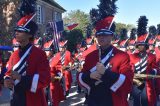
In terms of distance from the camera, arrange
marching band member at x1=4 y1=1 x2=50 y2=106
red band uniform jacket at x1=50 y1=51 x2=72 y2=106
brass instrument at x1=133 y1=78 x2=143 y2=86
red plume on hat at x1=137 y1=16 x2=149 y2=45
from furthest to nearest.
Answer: red band uniform jacket at x1=50 y1=51 x2=72 y2=106 < red plume on hat at x1=137 y1=16 x2=149 y2=45 < brass instrument at x1=133 y1=78 x2=143 y2=86 < marching band member at x1=4 y1=1 x2=50 y2=106

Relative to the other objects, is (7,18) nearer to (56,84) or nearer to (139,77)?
(56,84)

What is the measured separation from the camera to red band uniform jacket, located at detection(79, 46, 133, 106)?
5.12 meters

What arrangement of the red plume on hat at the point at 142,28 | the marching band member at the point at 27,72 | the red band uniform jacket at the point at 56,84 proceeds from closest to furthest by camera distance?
the marching band member at the point at 27,72 → the red plume on hat at the point at 142,28 → the red band uniform jacket at the point at 56,84

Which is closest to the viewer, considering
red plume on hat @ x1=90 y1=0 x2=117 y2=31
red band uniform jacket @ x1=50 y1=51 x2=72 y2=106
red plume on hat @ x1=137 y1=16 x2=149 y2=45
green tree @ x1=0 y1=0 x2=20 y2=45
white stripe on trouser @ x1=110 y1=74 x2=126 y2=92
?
white stripe on trouser @ x1=110 y1=74 x2=126 y2=92

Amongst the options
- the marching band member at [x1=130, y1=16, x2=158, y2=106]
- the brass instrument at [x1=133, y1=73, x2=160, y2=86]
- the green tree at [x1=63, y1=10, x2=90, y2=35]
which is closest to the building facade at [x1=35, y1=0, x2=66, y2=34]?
the green tree at [x1=63, y1=10, x2=90, y2=35]


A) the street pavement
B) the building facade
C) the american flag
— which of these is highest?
the building facade

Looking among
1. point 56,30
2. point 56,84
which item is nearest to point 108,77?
point 56,30

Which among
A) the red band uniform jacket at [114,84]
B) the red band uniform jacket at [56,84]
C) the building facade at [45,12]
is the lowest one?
the red band uniform jacket at [56,84]

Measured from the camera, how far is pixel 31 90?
529 cm

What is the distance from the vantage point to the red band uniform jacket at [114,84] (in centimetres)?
512

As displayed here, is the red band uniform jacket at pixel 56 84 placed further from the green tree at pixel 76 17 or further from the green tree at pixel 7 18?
the green tree at pixel 76 17

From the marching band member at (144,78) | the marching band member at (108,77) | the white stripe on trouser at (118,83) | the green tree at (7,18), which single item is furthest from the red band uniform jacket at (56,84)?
the green tree at (7,18)

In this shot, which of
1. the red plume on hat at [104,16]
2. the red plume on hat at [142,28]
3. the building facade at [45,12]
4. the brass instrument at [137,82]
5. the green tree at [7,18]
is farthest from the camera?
the building facade at [45,12]

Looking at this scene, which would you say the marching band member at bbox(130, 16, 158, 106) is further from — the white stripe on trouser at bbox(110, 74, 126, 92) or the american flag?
the white stripe on trouser at bbox(110, 74, 126, 92)
